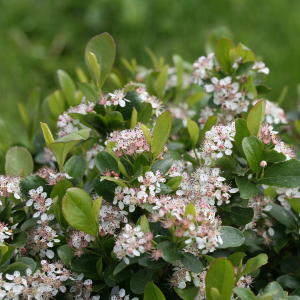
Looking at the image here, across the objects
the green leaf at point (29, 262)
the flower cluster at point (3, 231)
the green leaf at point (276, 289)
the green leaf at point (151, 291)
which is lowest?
the green leaf at point (29, 262)

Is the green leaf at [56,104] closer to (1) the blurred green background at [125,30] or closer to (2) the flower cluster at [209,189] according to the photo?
(2) the flower cluster at [209,189]

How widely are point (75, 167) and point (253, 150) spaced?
522 millimetres

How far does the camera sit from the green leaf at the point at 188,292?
0.92 m

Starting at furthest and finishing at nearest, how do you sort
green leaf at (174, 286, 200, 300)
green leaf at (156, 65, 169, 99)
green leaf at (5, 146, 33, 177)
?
1. green leaf at (156, 65, 169, 99)
2. green leaf at (5, 146, 33, 177)
3. green leaf at (174, 286, 200, 300)

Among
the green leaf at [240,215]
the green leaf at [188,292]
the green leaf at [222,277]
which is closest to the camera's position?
the green leaf at [222,277]

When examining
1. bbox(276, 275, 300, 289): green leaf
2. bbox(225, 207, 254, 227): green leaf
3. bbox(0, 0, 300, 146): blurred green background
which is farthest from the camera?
bbox(0, 0, 300, 146): blurred green background

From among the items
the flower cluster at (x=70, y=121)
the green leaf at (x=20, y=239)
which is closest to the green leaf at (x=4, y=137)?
the flower cluster at (x=70, y=121)

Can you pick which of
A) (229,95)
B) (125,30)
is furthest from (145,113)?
(125,30)

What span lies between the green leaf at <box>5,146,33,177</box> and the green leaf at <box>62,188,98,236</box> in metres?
0.40

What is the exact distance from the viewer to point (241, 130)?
101cm

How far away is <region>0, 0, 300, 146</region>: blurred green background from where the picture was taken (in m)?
3.45

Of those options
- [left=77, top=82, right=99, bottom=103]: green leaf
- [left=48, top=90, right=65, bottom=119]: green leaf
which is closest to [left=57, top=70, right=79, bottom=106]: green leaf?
[left=48, top=90, right=65, bottom=119]: green leaf

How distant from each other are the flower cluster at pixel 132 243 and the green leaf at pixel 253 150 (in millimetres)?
311

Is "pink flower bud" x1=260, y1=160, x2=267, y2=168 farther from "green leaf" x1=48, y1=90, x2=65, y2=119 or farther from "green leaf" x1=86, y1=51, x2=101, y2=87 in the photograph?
"green leaf" x1=48, y1=90, x2=65, y2=119
